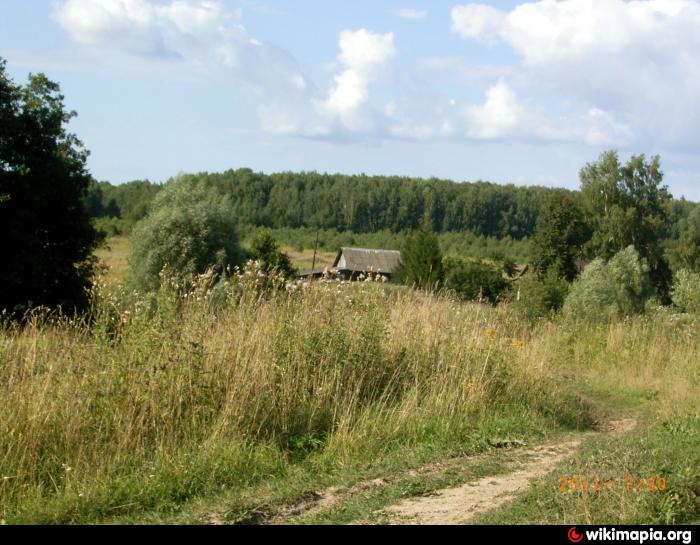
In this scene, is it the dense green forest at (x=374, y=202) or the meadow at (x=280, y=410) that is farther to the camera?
the dense green forest at (x=374, y=202)

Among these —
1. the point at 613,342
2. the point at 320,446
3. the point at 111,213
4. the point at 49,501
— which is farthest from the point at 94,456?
the point at 111,213

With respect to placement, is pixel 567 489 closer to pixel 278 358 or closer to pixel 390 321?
pixel 278 358

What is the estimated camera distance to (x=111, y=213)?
115 meters

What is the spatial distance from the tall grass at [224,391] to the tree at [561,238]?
53.3 metres

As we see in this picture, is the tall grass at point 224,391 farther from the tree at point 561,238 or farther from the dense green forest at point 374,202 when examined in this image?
the dense green forest at point 374,202

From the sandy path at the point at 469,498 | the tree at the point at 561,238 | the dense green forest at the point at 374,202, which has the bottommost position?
the sandy path at the point at 469,498

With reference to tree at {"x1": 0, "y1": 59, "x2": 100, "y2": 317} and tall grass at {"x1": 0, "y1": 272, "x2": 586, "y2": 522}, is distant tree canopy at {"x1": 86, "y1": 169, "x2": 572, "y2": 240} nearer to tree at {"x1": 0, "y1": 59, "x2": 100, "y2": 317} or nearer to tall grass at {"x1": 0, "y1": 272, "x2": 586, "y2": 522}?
tree at {"x1": 0, "y1": 59, "x2": 100, "y2": 317}

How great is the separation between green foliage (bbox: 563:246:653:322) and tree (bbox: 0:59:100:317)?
2521 cm

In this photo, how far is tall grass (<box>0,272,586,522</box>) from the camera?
5.69 metres
